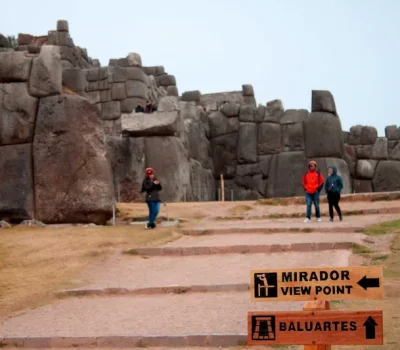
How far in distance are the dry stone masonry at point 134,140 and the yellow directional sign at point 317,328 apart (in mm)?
10942

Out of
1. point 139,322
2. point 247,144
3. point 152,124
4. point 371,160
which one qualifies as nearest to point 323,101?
point 247,144

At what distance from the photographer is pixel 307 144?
26.1 meters

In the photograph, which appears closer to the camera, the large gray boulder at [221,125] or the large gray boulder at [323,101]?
the large gray boulder at [323,101]

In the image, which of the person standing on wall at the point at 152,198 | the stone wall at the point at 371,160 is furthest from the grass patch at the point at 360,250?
the stone wall at the point at 371,160

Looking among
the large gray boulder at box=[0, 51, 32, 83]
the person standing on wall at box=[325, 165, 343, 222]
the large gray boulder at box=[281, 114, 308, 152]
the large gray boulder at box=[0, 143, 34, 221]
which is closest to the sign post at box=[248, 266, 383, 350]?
the person standing on wall at box=[325, 165, 343, 222]

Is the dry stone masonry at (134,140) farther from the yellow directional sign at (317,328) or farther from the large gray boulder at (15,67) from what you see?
the yellow directional sign at (317,328)

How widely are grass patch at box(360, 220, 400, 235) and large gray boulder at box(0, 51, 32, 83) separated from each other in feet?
25.7

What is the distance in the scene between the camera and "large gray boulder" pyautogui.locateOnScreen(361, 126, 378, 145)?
31766 mm

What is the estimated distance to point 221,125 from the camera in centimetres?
2847

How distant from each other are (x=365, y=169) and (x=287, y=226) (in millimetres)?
16594

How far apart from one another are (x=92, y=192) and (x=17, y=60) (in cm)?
334

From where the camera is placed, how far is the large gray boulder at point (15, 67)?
1655 centimetres

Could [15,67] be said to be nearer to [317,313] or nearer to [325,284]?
[325,284]

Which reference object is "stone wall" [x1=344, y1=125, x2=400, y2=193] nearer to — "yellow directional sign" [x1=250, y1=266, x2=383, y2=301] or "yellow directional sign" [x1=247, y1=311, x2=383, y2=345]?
"yellow directional sign" [x1=250, y1=266, x2=383, y2=301]
